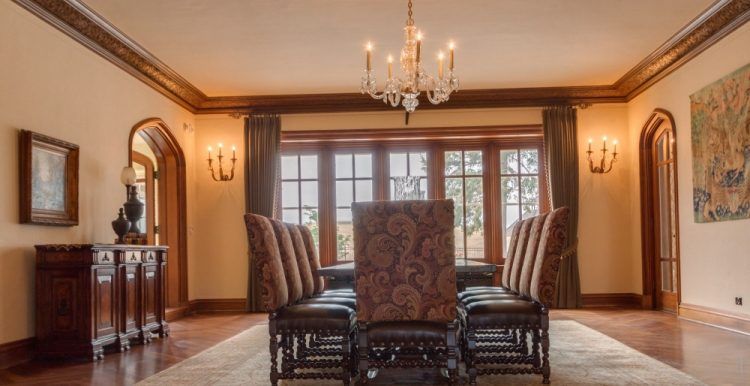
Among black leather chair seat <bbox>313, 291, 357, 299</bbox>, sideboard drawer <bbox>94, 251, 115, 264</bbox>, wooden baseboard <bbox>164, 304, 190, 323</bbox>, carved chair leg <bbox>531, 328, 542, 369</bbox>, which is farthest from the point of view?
wooden baseboard <bbox>164, 304, 190, 323</bbox>

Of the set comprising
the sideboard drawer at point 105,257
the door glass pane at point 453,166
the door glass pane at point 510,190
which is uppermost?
the door glass pane at point 453,166

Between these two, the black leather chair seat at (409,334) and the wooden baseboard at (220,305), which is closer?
the black leather chair seat at (409,334)

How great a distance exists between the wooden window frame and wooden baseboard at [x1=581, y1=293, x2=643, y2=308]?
1182 millimetres

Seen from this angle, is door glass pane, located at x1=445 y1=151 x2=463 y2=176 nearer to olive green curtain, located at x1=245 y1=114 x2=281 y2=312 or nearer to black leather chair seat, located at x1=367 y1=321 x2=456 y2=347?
olive green curtain, located at x1=245 y1=114 x2=281 y2=312

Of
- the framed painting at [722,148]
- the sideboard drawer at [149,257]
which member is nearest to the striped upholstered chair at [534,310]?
the framed painting at [722,148]

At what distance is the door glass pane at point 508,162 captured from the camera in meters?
9.26

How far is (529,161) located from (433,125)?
1.39m

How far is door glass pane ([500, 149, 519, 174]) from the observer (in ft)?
30.4

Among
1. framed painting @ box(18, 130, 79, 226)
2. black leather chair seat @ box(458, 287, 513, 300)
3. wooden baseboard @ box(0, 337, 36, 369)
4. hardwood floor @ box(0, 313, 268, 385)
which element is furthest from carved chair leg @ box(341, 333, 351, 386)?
framed painting @ box(18, 130, 79, 226)

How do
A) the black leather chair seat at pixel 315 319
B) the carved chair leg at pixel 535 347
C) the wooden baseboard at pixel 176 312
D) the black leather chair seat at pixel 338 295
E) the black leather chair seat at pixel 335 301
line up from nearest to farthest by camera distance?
the black leather chair seat at pixel 315 319 < the carved chair leg at pixel 535 347 < the black leather chair seat at pixel 335 301 < the black leather chair seat at pixel 338 295 < the wooden baseboard at pixel 176 312

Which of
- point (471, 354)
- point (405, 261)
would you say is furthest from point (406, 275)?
point (471, 354)

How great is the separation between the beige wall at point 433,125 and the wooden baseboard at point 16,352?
3.90 m

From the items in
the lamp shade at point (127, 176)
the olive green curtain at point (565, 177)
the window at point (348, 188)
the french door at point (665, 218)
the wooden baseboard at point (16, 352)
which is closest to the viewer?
the wooden baseboard at point (16, 352)

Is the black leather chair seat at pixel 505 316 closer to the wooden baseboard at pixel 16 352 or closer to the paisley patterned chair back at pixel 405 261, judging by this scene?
the paisley patterned chair back at pixel 405 261
